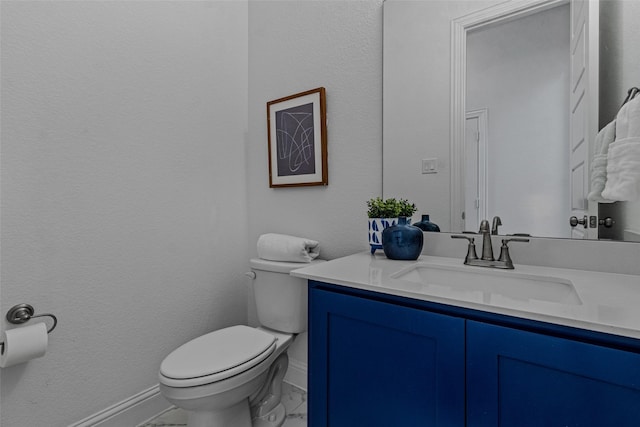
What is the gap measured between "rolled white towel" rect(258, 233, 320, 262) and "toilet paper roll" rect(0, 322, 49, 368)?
87 centimetres

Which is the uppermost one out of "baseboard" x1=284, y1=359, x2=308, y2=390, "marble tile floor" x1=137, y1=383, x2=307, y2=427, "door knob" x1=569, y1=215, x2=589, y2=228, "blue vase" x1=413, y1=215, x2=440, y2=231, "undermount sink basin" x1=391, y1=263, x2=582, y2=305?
"door knob" x1=569, y1=215, x2=589, y2=228

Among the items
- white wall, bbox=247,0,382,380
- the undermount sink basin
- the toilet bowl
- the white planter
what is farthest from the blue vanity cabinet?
white wall, bbox=247,0,382,380

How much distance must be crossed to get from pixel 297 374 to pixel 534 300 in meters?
1.36

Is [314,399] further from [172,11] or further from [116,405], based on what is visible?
[172,11]

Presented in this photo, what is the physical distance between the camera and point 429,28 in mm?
1355

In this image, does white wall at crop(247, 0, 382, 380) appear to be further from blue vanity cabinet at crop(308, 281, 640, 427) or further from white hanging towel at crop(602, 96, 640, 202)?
white hanging towel at crop(602, 96, 640, 202)

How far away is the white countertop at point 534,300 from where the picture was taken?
0.64m

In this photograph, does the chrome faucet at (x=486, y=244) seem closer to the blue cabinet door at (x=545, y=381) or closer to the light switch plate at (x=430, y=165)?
the light switch plate at (x=430, y=165)

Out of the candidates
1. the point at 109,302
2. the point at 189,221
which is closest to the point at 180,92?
the point at 189,221

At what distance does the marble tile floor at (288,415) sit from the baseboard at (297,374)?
0.04m

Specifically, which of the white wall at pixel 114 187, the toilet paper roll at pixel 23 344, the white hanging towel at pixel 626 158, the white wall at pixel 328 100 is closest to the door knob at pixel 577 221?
the white hanging towel at pixel 626 158

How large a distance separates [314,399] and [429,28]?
146cm

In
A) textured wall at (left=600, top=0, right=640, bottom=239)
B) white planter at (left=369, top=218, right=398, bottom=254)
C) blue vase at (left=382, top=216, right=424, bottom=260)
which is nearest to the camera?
textured wall at (left=600, top=0, right=640, bottom=239)

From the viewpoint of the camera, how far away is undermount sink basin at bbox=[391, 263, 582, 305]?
0.89 meters
